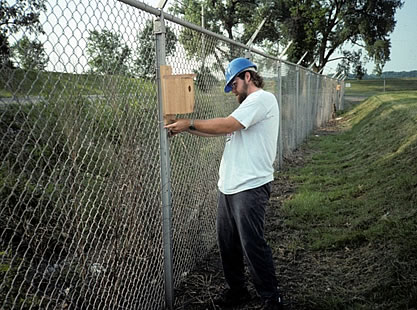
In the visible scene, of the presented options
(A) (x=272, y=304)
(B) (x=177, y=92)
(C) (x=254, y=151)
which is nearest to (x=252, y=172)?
(C) (x=254, y=151)

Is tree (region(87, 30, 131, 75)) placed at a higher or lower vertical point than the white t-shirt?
higher

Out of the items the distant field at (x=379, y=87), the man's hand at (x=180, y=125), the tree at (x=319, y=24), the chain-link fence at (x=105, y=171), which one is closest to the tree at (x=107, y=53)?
the chain-link fence at (x=105, y=171)

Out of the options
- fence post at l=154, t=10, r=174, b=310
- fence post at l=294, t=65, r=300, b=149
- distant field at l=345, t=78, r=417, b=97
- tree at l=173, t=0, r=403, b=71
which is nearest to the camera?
fence post at l=154, t=10, r=174, b=310

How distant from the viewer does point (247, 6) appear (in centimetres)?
3092

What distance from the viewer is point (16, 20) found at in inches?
65.2

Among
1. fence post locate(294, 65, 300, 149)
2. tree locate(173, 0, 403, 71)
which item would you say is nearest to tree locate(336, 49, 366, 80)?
tree locate(173, 0, 403, 71)

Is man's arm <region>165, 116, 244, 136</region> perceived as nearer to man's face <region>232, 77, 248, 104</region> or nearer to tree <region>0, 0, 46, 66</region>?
man's face <region>232, 77, 248, 104</region>

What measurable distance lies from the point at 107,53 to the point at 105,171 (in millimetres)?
803

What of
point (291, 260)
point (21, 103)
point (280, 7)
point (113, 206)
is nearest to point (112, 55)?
point (21, 103)

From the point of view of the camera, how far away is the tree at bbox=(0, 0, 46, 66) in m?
1.62

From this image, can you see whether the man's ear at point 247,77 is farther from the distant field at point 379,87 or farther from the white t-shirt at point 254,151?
the distant field at point 379,87

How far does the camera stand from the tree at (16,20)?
5.32ft

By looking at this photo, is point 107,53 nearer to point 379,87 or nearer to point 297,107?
point 297,107

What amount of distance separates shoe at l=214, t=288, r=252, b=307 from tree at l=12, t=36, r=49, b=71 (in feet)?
8.16
